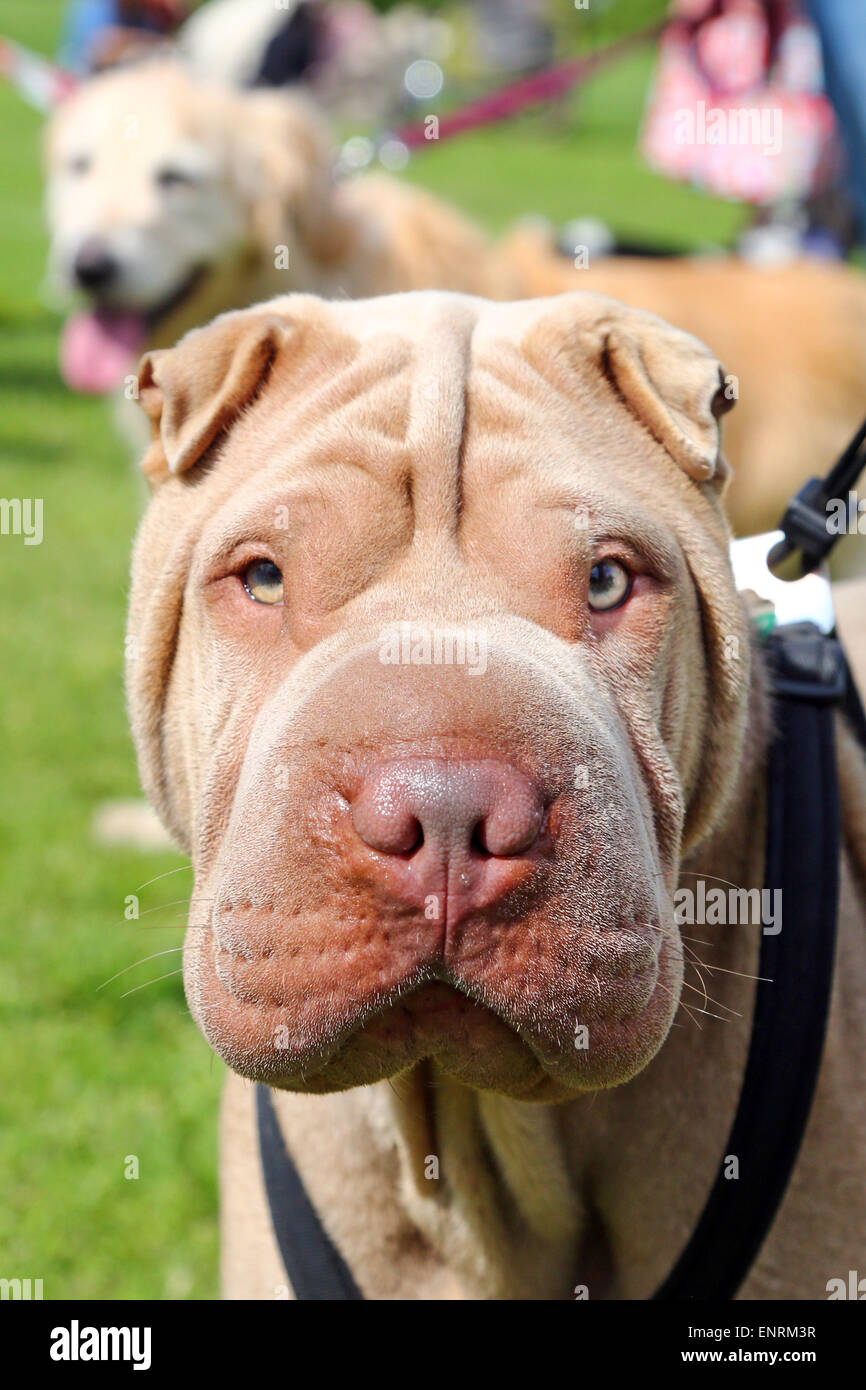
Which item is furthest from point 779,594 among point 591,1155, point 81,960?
point 81,960

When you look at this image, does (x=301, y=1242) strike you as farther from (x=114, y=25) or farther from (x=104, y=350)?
(x=114, y=25)

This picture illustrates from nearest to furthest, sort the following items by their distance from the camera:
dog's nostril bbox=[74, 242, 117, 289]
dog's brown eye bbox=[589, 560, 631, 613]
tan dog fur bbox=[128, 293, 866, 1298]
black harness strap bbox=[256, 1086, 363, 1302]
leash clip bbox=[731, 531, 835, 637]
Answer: tan dog fur bbox=[128, 293, 866, 1298]
dog's brown eye bbox=[589, 560, 631, 613]
black harness strap bbox=[256, 1086, 363, 1302]
leash clip bbox=[731, 531, 835, 637]
dog's nostril bbox=[74, 242, 117, 289]

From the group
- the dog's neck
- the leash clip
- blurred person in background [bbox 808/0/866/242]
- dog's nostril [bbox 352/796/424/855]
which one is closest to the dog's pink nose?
dog's nostril [bbox 352/796/424/855]

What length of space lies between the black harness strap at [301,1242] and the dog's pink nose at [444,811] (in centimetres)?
93

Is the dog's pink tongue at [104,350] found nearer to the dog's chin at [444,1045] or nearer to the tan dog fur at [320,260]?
the tan dog fur at [320,260]

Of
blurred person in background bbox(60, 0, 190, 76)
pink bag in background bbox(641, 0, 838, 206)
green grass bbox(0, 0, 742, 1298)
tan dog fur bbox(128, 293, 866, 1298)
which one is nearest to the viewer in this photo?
tan dog fur bbox(128, 293, 866, 1298)

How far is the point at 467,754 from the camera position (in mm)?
1724

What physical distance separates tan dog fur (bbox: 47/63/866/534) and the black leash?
407 cm

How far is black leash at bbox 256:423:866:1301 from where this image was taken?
7.29 ft

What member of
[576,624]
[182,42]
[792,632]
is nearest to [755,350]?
[792,632]

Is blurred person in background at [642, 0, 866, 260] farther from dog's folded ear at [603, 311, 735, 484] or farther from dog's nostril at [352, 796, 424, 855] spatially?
dog's nostril at [352, 796, 424, 855]

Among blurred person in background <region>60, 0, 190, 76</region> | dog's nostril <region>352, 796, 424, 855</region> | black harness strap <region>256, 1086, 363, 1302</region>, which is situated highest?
blurred person in background <region>60, 0, 190, 76</region>

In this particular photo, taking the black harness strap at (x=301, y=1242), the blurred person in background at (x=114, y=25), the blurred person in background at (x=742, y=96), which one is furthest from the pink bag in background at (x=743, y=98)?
the black harness strap at (x=301, y=1242)
